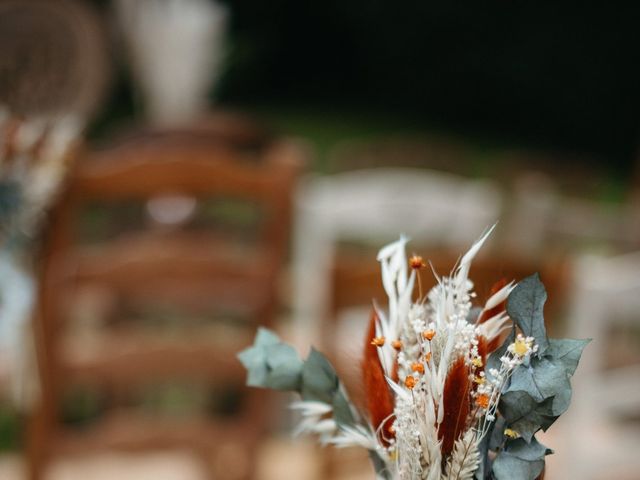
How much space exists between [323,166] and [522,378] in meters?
6.10

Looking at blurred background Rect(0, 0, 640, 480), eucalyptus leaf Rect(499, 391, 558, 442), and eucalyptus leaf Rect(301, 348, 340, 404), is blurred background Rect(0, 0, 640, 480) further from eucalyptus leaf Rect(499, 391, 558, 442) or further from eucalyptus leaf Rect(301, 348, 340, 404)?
eucalyptus leaf Rect(499, 391, 558, 442)


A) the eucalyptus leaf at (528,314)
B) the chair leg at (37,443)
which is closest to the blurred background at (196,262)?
the chair leg at (37,443)

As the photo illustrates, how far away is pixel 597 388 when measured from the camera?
5.51 feet

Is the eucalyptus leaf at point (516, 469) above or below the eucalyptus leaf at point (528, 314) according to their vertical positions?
below

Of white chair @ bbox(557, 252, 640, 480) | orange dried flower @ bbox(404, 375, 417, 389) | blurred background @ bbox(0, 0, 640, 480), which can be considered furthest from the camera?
white chair @ bbox(557, 252, 640, 480)

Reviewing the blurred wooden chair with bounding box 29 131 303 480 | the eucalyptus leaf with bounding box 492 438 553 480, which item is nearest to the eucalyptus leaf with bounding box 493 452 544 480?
the eucalyptus leaf with bounding box 492 438 553 480

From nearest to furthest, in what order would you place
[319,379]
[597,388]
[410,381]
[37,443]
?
[410,381] → [319,379] → [37,443] → [597,388]

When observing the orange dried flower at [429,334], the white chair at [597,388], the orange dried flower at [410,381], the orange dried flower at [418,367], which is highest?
the orange dried flower at [429,334]

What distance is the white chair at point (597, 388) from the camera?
1.57 meters

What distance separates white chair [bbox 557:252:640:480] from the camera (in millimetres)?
1574

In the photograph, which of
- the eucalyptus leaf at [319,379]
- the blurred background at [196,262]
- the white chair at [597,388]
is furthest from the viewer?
the white chair at [597,388]

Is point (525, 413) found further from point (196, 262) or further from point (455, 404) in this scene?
Result: point (196, 262)

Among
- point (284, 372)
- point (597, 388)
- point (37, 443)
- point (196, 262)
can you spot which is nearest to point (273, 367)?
point (284, 372)

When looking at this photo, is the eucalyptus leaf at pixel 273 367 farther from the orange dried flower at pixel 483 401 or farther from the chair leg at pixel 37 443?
the chair leg at pixel 37 443
